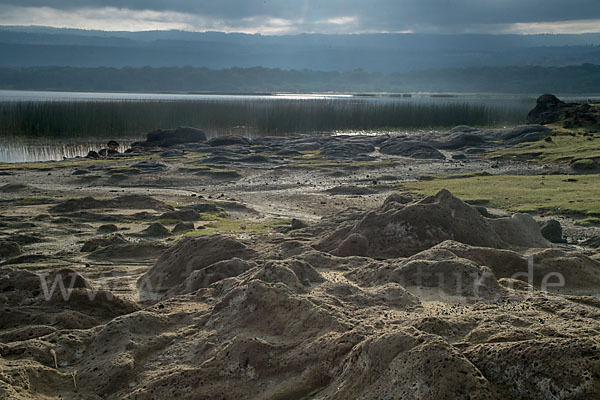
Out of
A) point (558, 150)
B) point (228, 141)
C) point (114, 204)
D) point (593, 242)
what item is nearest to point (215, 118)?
point (228, 141)

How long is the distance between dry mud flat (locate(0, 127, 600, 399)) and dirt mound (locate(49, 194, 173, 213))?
237 cm

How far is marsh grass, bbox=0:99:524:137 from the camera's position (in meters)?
42.9

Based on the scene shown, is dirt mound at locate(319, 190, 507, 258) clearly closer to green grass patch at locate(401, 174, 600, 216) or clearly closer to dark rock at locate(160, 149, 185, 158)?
green grass patch at locate(401, 174, 600, 216)

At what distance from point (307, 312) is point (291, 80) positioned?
612 ft

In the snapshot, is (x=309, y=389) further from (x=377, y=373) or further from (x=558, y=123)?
(x=558, y=123)

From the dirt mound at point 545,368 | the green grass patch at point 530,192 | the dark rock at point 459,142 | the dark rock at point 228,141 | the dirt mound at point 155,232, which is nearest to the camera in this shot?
the dirt mound at point 545,368

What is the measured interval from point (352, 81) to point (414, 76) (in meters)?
25.2

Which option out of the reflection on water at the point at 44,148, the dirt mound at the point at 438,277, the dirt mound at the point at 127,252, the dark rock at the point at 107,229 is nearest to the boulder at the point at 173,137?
the reflection on water at the point at 44,148

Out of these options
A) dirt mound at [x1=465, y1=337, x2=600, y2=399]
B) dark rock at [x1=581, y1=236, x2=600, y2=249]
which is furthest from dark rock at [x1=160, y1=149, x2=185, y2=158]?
dirt mound at [x1=465, y1=337, x2=600, y2=399]

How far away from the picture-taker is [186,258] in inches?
344

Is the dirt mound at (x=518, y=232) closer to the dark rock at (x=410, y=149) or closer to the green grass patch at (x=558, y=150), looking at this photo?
the green grass patch at (x=558, y=150)

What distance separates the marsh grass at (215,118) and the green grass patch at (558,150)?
21142mm

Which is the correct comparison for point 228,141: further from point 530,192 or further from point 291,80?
point 291,80

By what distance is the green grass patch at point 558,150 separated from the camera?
2507cm
